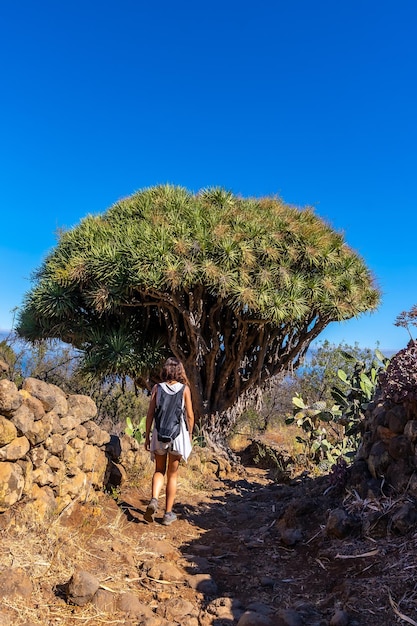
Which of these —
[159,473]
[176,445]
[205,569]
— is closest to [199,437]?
[159,473]

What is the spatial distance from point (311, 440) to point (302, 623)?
16.0ft

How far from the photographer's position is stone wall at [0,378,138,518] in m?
3.71

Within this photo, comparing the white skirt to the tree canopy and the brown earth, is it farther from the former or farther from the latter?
the tree canopy

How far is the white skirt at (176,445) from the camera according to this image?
16.1ft

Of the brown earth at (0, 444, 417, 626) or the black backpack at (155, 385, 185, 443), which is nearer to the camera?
the brown earth at (0, 444, 417, 626)

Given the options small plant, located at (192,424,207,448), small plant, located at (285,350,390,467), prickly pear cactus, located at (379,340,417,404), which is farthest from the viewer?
small plant, located at (192,424,207,448)

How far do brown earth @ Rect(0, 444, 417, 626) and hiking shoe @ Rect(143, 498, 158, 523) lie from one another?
63 mm

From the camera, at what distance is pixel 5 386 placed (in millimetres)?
3738

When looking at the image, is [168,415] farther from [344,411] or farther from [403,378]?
[344,411]

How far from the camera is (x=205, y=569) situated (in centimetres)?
385

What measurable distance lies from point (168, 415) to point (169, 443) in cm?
26

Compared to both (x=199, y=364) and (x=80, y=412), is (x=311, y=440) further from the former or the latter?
(x=80, y=412)

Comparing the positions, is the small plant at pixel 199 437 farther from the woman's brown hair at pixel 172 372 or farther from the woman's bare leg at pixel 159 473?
the woman's brown hair at pixel 172 372

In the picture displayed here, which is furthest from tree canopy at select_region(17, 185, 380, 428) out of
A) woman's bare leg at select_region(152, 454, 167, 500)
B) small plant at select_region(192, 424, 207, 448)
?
woman's bare leg at select_region(152, 454, 167, 500)
